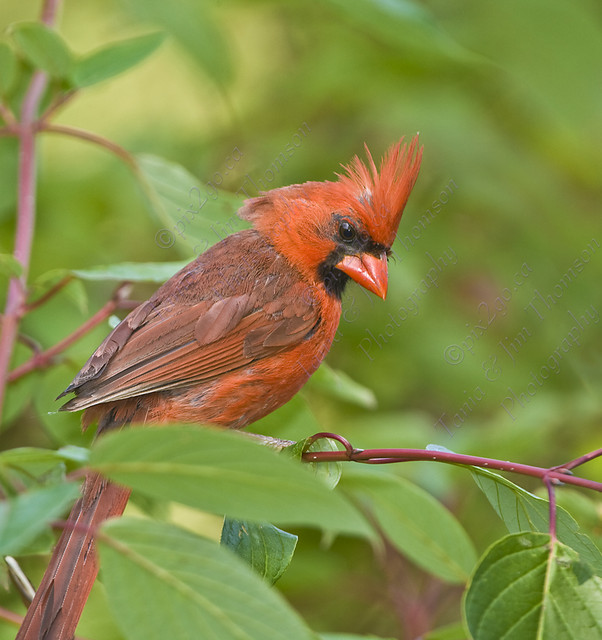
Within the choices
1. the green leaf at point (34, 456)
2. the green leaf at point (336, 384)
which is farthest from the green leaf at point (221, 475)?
the green leaf at point (336, 384)

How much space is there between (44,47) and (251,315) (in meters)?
0.85

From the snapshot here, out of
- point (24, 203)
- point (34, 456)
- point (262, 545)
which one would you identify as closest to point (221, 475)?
point (34, 456)

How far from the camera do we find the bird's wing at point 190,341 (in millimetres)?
2020

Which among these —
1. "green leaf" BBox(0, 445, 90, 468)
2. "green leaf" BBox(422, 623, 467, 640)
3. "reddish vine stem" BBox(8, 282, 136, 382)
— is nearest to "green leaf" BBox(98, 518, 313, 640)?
"green leaf" BBox(0, 445, 90, 468)

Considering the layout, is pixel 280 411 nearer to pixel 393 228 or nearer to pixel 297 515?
pixel 393 228

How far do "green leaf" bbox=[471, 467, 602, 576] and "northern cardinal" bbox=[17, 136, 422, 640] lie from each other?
2.41 ft

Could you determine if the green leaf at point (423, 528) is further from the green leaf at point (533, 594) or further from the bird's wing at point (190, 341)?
the green leaf at point (533, 594)

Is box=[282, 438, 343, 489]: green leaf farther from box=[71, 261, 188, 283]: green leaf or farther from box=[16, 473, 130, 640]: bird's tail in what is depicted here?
box=[71, 261, 188, 283]: green leaf

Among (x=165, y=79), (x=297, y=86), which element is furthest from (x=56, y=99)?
(x=165, y=79)

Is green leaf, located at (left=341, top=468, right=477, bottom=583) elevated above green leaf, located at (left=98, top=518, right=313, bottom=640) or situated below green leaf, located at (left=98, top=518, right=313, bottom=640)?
below

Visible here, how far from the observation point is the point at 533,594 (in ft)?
4.60

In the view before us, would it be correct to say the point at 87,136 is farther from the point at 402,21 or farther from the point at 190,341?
the point at 402,21

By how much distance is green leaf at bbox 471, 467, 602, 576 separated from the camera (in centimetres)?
154

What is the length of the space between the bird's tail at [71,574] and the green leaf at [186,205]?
0.73 metres
